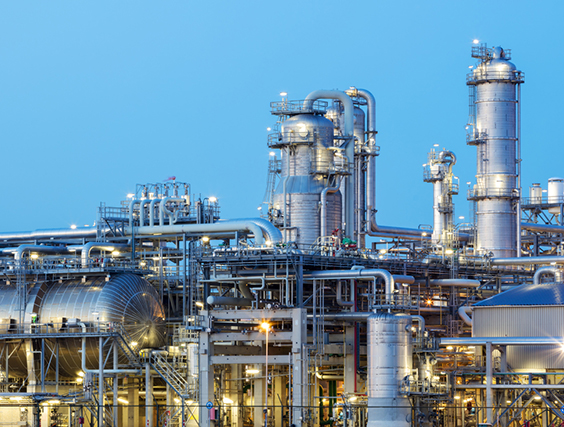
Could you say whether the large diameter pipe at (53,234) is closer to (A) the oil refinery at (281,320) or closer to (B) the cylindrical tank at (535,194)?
(A) the oil refinery at (281,320)

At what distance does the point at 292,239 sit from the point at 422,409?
1354 centimetres

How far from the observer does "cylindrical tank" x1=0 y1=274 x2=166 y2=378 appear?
55.0 meters

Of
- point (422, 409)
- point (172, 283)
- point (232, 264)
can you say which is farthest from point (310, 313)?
point (172, 283)

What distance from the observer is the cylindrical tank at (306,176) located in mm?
58062

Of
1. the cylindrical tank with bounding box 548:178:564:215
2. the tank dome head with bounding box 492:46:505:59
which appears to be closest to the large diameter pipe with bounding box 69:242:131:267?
the tank dome head with bounding box 492:46:505:59

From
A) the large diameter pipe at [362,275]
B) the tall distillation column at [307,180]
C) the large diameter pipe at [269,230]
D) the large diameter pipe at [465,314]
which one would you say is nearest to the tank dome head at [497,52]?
the tall distillation column at [307,180]

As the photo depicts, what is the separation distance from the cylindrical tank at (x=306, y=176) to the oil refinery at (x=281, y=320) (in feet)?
0.26

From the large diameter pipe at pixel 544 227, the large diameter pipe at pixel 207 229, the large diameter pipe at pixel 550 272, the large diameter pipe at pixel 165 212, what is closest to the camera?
the large diameter pipe at pixel 550 272

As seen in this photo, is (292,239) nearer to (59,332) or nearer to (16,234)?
(59,332)

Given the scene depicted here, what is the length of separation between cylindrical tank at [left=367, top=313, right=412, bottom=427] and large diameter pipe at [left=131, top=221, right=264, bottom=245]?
467 inches

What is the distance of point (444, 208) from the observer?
230 feet

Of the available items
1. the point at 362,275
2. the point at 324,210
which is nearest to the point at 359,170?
the point at 324,210

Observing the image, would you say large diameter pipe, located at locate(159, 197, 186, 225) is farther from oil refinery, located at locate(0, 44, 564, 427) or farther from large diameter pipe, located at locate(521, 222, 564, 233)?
large diameter pipe, located at locate(521, 222, 564, 233)

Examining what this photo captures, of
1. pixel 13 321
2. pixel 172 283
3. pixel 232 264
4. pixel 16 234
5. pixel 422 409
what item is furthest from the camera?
pixel 16 234
